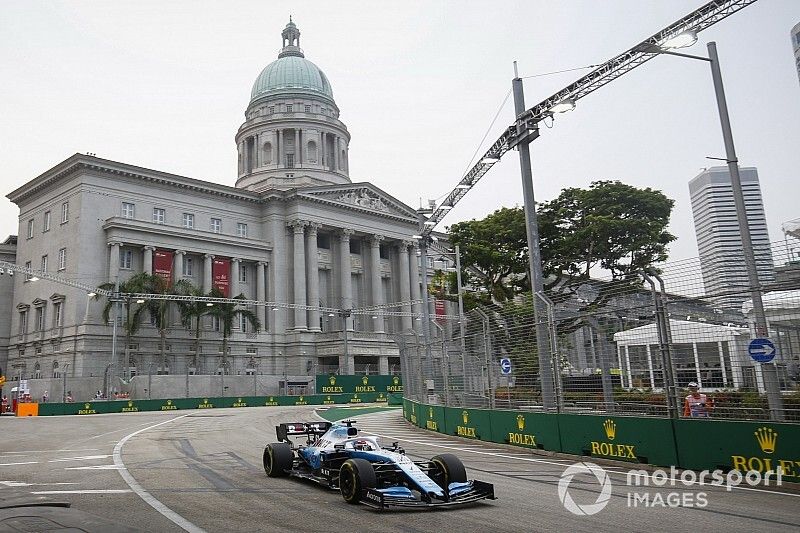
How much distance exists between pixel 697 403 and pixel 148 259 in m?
60.2

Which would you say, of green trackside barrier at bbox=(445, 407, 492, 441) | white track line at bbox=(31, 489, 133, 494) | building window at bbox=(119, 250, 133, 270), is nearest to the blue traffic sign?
green trackside barrier at bbox=(445, 407, 492, 441)

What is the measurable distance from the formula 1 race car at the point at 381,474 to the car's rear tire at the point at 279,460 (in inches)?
12.7

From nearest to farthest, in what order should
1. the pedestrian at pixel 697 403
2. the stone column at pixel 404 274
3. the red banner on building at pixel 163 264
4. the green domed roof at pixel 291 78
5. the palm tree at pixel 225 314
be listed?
the pedestrian at pixel 697 403 < the palm tree at pixel 225 314 < the red banner on building at pixel 163 264 < the stone column at pixel 404 274 < the green domed roof at pixel 291 78

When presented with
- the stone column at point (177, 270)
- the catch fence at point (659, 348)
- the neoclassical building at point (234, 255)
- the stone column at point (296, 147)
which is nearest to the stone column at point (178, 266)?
the stone column at point (177, 270)

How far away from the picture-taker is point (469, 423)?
2058 cm

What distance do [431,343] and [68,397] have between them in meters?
39.4

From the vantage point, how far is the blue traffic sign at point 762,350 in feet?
35.9

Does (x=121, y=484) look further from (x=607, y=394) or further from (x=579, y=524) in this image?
(x=607, y=394)

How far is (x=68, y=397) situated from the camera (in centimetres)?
5119

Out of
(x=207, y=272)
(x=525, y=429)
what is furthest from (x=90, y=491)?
(x=207, y=272)

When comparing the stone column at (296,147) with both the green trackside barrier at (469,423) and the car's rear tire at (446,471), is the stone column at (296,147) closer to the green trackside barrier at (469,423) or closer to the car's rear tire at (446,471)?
the green trackside barrier at (469,423)

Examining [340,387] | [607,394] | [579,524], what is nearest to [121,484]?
[579,524]

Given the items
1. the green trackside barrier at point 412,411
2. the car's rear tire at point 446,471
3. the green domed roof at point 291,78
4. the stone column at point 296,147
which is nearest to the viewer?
the car's rear tire at point 446,471

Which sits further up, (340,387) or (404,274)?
(404,274)
